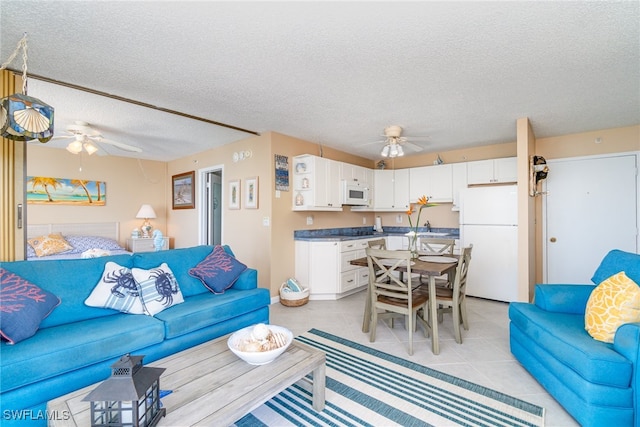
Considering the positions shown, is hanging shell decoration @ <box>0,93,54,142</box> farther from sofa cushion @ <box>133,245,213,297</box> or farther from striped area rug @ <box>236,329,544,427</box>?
striped area rug @ <box>236,329,544,427</box>

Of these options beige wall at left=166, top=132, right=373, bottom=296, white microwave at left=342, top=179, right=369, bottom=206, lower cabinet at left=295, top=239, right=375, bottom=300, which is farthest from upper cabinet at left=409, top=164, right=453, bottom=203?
lower cabinet at left=295, top=239, right=375, bottom=300

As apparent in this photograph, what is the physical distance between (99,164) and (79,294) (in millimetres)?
4306

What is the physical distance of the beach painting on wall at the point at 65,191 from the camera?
4.64 metres

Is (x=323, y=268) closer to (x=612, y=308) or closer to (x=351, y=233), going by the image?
(x=351, y=233)

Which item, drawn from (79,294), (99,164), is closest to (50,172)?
(99,164)

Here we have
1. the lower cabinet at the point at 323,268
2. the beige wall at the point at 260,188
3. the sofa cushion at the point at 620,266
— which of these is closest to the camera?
the sofa cushion at the point at 620,266

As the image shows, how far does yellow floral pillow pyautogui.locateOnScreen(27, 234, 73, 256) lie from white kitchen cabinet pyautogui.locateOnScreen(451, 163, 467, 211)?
6403 millimetres

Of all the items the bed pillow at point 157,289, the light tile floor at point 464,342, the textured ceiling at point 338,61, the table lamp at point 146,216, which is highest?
the textured ceiling at point 338,61

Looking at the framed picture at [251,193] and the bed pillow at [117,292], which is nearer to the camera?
the bed pillow at [117,292]

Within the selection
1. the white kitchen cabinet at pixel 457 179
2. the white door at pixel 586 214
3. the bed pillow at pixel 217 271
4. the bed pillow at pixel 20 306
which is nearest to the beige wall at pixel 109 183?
the bed pillow at pixel 217 271

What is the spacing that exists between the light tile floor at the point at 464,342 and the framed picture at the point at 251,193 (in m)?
1.51

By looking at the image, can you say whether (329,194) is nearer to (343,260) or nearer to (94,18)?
(343,260)

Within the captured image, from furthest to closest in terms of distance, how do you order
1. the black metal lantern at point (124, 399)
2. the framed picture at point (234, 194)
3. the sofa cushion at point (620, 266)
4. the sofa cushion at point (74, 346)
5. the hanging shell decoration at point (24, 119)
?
the framed picture at point (234, 194)
the sofa cushion at point (620, 266)
the hanging shell decoration at point (24, 119)
the sofa cushion at point (74, 346)
the black metal lantern at point (124, 399)

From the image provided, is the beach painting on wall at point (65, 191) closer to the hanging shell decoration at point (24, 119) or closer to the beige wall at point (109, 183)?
the beige wall at point (109, 183)
